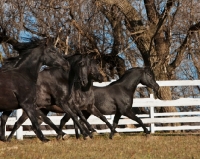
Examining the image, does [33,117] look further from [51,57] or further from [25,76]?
[51,57]

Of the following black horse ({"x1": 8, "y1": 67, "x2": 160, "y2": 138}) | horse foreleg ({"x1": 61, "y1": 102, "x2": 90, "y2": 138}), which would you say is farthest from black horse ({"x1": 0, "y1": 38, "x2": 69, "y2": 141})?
black horse ({"x1": 8, "y1": 67, "x2": 160, "y2": 138})

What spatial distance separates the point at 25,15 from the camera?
2023 cm

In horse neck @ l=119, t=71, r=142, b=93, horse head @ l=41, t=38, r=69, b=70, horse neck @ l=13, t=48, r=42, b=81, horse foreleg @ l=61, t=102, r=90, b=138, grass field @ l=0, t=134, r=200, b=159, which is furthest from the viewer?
horse neck @ l=119, t=71, r=142, b=93

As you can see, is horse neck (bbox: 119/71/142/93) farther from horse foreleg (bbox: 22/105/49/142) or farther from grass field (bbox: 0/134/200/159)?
grass field (bbox: 0/134/200/159)

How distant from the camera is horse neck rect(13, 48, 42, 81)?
11.0m


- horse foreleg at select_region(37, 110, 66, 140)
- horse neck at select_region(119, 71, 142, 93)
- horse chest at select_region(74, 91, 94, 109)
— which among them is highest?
horse neck at select_region(119, 71, 142, 93)

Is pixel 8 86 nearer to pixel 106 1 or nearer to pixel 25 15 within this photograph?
pixel 106 1

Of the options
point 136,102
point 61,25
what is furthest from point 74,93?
point 61,25

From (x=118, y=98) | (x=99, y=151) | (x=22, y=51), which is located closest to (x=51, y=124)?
(x=22, y=51)

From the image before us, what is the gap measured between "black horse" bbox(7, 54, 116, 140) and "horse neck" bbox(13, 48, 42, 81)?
1082mm

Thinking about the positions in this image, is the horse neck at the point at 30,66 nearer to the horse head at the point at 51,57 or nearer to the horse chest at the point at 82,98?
the horse head at the point at 51,57

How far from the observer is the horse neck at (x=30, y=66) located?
433 inches

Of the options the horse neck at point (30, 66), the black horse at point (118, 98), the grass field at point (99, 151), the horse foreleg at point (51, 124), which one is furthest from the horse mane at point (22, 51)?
the black horse at point (118, 98)

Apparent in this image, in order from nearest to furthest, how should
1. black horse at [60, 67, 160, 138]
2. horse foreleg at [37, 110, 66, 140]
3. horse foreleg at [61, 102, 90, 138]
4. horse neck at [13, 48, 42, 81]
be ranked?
1. horse neck at [13, 48, 42, 81]
2. horse foreleg at [37, 110, 66, 140]
3. horse foreleg at [61, 102, 90, 138]
4. black horse at [60, 67, 160, 138]
